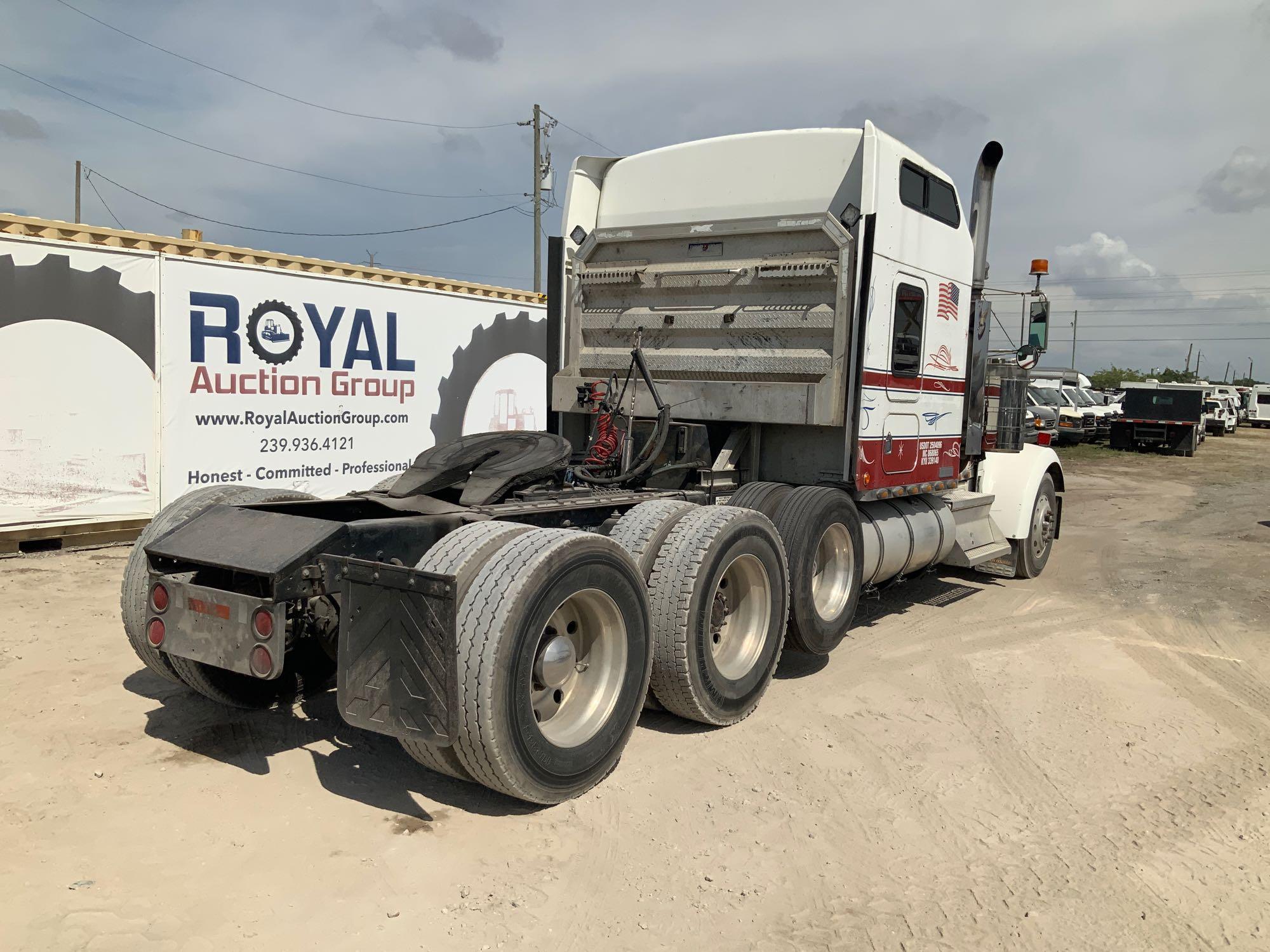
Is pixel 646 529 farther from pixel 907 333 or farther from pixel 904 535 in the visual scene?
pixel 904 535

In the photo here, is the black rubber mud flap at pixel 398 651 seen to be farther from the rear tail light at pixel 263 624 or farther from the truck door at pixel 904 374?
the truck door at pixel 904 374

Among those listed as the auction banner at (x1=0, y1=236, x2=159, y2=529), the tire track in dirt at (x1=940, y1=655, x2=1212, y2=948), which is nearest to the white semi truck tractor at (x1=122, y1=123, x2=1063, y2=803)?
the tire track in dirt at (x1=940, y1=655, x2=1212, y2=948)

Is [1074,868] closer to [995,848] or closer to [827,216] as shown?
[995,848]

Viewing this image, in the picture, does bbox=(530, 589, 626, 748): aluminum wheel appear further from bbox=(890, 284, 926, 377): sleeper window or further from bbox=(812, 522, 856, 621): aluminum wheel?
bbox=(890, 284, 926, 377): sleeper window

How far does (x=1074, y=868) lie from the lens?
12.1ft

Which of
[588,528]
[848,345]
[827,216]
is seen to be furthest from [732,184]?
[588,528]

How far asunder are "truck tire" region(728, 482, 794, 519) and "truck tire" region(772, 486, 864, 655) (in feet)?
0.18

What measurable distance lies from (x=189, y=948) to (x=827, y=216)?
5.30m

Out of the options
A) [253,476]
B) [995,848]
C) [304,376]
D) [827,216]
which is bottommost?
[995,848]

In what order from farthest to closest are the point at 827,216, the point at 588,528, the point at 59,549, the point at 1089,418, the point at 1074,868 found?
the point at 1089,418
the point at 59,549
the point at 827,216
the point at 588,528
the point at 1074,868

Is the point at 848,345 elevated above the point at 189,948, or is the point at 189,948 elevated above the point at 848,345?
the point at 848,345

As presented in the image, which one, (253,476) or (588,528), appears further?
(253,476)

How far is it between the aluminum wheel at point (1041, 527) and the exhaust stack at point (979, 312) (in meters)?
1.32

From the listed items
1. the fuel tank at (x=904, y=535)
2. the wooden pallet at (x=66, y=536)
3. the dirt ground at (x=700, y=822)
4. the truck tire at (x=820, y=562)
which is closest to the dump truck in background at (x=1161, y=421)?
the fuel tank at (x=904, y=535)
